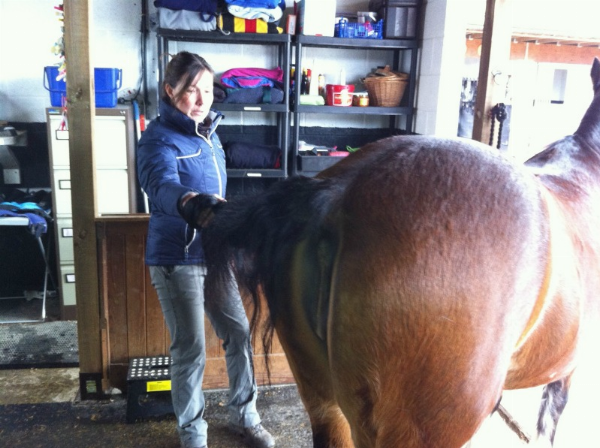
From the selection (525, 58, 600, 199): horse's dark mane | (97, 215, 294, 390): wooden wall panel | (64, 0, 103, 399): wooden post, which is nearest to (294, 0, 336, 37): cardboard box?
(64, 0, 103, 399): wooden post

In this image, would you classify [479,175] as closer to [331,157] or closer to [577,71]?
[331,157]

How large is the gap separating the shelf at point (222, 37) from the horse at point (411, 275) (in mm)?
3449

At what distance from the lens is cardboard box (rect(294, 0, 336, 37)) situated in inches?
169

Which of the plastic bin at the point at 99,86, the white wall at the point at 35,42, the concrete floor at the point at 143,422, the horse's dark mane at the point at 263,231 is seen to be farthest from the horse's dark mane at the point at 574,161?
the white wall at the point at 35,42

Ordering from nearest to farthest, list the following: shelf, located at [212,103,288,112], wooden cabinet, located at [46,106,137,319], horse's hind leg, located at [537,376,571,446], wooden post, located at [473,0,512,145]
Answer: horse's hind leg, located at [537,376,571,446], wooden post, located at [473,0,512,145], wooden cabinet, located at [46,106,137,319], shelf, located at [212,103,288,112]

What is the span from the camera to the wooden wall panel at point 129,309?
257cm

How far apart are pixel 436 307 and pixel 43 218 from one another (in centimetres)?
361

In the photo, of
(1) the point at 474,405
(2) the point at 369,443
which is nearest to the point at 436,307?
(1) the point at 474,405

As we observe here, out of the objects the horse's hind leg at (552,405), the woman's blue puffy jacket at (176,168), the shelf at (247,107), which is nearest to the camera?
the horse's hind leg at (552,405)

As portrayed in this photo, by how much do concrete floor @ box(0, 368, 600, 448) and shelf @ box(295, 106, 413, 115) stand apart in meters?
2.53

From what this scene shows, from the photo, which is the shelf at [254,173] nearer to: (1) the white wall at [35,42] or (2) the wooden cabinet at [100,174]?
(2) the wooden cabinet at [100,174]

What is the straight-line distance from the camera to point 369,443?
37.8 inches

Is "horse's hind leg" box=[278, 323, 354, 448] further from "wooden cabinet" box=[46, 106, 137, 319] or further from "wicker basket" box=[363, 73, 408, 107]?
"wicker basket" box=[363, 73, 408, 107]

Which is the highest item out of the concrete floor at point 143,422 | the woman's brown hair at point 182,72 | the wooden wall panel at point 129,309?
the woman's brown hair at point 182,72
